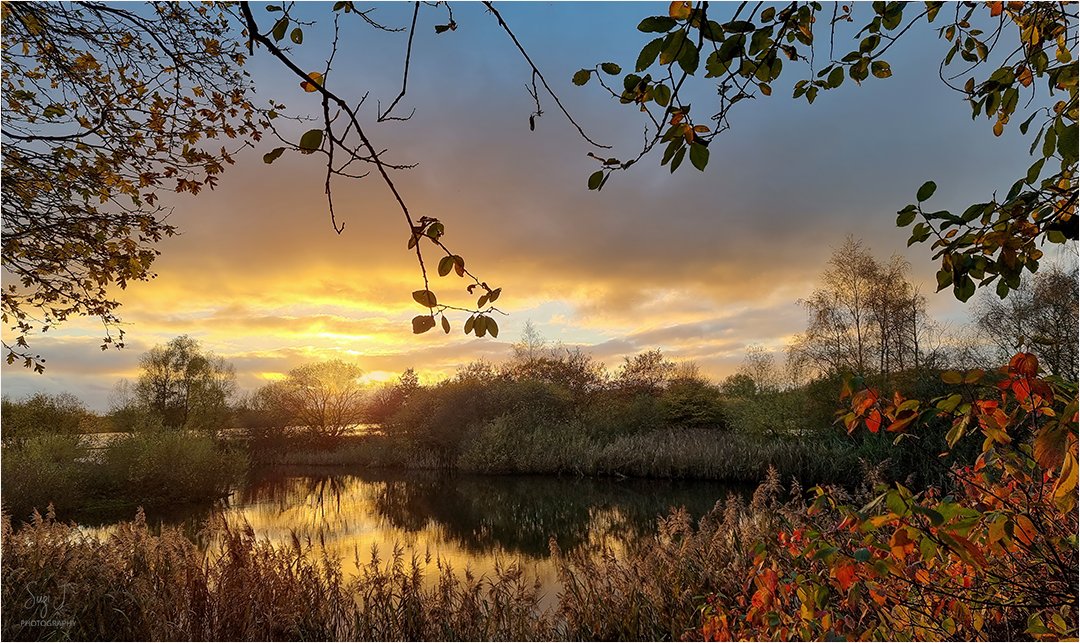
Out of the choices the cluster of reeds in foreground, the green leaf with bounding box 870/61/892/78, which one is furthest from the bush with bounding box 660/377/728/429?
the green leaf with bounding box 870/61/892/78

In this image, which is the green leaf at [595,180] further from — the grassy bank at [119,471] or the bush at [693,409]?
the bush at [693,409]

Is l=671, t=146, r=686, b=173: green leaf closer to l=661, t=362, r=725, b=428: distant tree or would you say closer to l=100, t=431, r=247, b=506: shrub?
l=100, t=431, r=247, b=506: shrub

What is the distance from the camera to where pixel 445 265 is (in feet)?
4.11

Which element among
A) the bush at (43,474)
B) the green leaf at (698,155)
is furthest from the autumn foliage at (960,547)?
the bush at (43,474)

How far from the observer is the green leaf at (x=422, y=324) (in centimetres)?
114

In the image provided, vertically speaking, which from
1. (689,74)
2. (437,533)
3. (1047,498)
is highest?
(689,74)

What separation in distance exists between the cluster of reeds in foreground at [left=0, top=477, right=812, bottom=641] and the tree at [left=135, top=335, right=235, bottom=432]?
74.3 ft

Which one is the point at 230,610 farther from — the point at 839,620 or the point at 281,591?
the point at 839,620

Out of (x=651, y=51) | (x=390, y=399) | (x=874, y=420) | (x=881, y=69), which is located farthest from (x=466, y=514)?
(x=390, y=399)

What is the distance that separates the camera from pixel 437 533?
10.8m

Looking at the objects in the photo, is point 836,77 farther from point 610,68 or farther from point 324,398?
point 324,398

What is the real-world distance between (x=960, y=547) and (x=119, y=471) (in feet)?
54.8

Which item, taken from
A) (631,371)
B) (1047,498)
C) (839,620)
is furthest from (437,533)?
(631,371)

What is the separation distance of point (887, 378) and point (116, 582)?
49.4 feet
